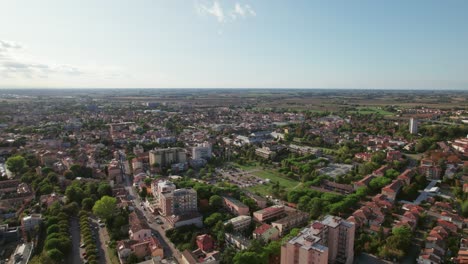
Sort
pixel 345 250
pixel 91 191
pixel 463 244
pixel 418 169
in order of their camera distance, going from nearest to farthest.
Result: pixel 345 250, pixel 463 244, pixel 91 191, pixel 418 169

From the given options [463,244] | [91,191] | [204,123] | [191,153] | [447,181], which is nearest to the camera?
[463,244]

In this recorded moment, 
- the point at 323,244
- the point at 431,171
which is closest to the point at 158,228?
the point at 323,244

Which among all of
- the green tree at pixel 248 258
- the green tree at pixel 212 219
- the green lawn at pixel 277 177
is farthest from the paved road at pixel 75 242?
the green lawn at pixel 277 177

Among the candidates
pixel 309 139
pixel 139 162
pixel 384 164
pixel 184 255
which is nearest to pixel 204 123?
pixel 309 139

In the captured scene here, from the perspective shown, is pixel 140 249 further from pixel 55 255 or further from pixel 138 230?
pixel 55 255

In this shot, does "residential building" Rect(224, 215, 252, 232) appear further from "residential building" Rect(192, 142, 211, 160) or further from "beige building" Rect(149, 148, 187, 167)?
"residential building" Rect(192, 142, 211, 160)

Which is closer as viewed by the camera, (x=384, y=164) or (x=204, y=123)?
(x=384, y=164)

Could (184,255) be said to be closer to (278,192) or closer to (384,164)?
(278,192)
